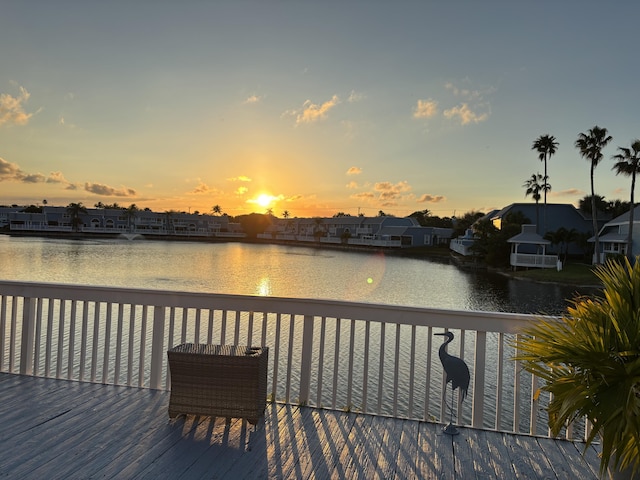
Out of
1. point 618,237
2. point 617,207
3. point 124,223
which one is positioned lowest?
point 618,237

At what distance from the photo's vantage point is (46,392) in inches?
143

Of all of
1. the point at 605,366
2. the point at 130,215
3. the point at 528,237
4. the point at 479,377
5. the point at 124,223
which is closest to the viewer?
the point at 605,366

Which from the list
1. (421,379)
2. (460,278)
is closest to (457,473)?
(421,379)

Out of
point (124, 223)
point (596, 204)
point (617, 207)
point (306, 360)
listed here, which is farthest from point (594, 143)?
point (124, 223)

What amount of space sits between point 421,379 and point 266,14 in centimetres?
748

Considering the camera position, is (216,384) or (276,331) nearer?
(216,384)

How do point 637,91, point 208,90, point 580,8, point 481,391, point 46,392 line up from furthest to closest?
point 637,91 < point 208,90 < point 580,8 < point 46,392 < point 481,391

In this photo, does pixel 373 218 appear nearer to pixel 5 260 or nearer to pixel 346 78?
pixel 5 260

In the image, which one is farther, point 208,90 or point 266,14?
point 208,90

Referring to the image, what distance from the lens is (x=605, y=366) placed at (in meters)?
1.96

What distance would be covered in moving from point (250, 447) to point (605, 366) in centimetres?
199

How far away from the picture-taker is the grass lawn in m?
24.4

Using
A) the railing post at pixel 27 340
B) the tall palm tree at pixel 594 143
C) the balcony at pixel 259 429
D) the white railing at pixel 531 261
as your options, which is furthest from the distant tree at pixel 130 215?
the balcony at pixel 259 429

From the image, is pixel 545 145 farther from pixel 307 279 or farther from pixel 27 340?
pixel 27 340
